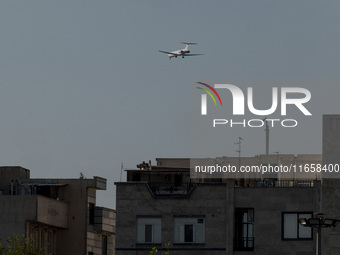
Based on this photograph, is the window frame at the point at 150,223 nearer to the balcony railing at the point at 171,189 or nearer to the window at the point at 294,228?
the balcony railing at the point at 171,189

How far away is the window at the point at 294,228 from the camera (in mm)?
90188

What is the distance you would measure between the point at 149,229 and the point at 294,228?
937 cm

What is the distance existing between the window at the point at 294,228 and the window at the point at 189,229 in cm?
538

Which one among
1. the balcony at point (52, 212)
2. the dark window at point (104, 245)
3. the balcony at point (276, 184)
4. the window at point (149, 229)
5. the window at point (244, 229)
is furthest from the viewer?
the dark window at point (104, 245)

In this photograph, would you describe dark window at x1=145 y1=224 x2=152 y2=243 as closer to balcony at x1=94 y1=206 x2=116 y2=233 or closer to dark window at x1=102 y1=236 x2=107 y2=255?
balcony at x1=94 y1=206 x2=116 y2=233

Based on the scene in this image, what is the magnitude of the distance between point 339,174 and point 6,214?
2547cm

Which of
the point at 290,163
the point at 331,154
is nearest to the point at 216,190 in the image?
the point at 331,154

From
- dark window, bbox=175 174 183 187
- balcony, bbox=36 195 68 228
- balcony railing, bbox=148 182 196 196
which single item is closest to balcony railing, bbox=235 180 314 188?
balcony railing, bbox=148 182 196 196

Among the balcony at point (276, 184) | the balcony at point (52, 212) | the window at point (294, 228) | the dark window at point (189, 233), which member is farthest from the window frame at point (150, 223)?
the balcony at point (52, 212)

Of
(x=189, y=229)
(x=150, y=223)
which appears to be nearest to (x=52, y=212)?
(x=150, y=223)

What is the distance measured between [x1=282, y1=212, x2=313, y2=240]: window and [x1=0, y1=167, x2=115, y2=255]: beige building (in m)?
21.3

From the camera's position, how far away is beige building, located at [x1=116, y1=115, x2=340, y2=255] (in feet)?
297

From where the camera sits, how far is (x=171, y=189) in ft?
306

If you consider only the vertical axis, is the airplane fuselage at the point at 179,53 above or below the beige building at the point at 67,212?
above
